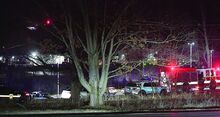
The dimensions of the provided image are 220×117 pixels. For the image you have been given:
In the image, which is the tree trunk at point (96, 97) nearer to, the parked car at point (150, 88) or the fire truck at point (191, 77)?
the parked car at point (150, 88)

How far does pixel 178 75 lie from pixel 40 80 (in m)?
23.5

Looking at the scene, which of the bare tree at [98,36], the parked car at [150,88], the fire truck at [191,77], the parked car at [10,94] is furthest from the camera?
the fire truck at [191,77]

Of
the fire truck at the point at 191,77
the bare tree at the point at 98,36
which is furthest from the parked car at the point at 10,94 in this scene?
the fire truck at the point at 191,77

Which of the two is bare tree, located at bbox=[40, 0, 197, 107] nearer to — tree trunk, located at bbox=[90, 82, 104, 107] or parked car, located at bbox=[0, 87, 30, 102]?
tree trunk, located at bbox=[90, 82, 104, 107]

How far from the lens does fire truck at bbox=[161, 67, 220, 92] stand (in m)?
47.6

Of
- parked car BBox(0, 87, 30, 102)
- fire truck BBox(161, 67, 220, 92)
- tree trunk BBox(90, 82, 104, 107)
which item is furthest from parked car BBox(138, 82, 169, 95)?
tree trunk BBox(90, 82, 104, 107)

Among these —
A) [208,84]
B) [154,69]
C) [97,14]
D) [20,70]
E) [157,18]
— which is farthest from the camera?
[20,70]

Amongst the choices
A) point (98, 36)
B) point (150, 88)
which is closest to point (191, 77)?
point (150, 88)

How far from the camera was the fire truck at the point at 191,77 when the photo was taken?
47.6 meters

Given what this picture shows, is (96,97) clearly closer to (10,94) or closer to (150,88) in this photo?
(10,94)

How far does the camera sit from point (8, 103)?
34.1 m

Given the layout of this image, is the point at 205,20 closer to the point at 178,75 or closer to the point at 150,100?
the point at 178,75

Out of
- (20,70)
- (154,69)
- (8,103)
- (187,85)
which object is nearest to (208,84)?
(187,85)

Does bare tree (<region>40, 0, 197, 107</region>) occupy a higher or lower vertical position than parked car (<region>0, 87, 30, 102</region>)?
higher
